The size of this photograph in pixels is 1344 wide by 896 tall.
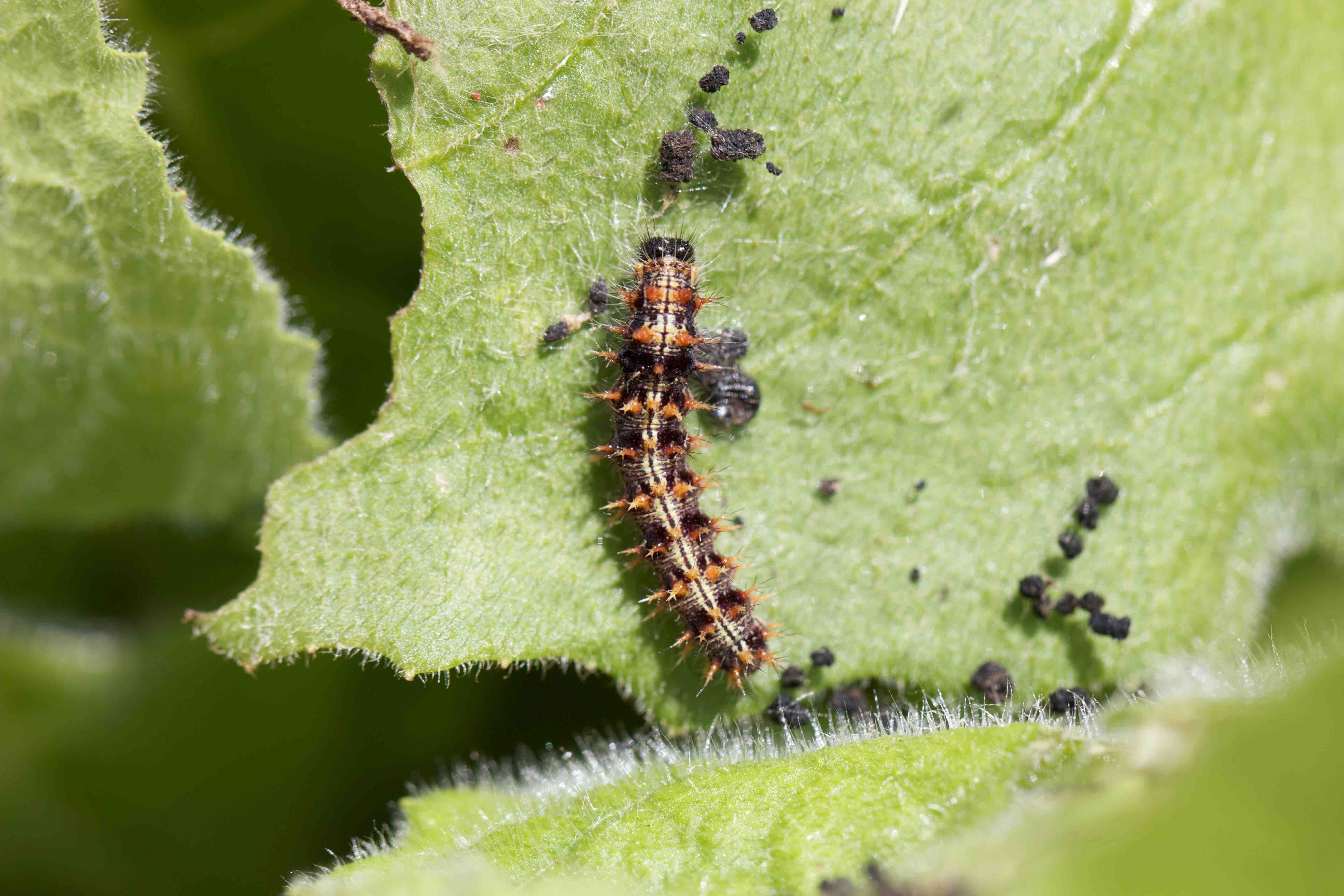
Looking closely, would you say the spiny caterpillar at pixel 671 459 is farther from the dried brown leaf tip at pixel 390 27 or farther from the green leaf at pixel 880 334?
the dried brown leaf tip at pixel 390 27

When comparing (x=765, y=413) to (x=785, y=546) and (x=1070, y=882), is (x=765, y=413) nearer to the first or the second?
(x=785, y=546)

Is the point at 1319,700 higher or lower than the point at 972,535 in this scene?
lower

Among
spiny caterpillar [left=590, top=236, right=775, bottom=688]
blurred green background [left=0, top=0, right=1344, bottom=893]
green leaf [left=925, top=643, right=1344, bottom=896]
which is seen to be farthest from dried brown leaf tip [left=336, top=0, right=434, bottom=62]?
green leaf [left=925, top=643, right=1344, bottom=896]

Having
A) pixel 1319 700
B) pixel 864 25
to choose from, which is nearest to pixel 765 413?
pixel 864 25

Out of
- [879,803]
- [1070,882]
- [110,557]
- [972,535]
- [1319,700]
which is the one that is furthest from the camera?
[110,557]

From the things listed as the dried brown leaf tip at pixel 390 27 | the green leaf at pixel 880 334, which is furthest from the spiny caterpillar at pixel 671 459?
the dried brown leaf tip at pixel 390 27

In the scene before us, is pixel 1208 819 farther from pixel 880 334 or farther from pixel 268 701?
pixel 268 701

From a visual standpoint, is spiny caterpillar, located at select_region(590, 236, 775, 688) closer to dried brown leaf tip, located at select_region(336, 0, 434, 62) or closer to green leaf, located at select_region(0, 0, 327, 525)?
dried brown leaf tip, located at select_region(336, 0, 434, 62)
